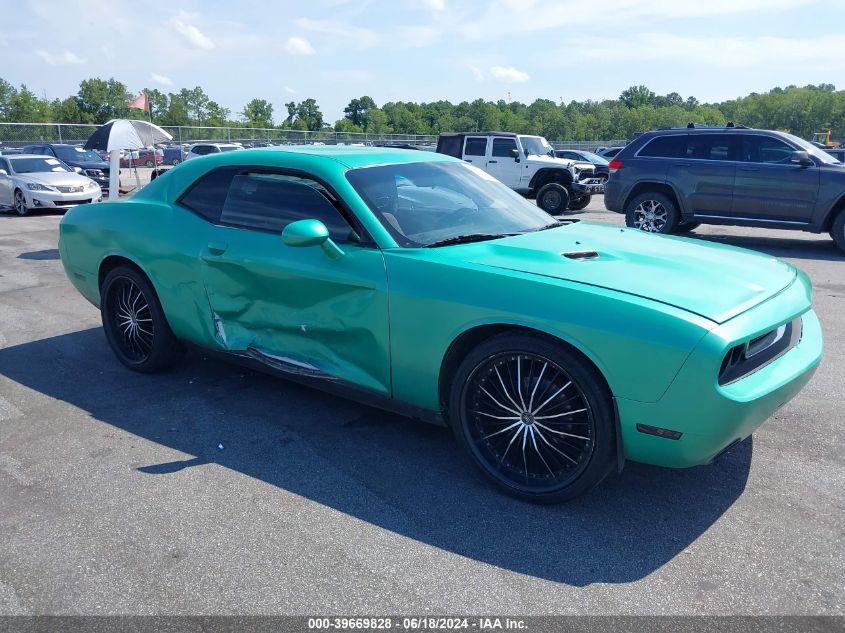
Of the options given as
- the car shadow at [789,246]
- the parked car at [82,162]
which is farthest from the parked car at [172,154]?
the car shadow at [789,246]

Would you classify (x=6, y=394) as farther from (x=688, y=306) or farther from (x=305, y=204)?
(x=688, y=306)

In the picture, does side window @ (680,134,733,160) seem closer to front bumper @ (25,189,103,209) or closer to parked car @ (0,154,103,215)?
parked car @ (0,154,103,215)

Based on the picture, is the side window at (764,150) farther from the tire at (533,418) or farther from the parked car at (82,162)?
the parked car at (82,162)

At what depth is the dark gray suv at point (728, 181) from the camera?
10.4m

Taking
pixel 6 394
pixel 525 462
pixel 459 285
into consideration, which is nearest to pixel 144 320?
pixel 6 394

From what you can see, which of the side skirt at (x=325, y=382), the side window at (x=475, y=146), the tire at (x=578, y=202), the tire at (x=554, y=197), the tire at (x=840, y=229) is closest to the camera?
the side skirt at (x=325, y=382)

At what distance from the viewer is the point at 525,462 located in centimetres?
327

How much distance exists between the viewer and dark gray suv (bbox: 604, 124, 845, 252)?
10.4 metres

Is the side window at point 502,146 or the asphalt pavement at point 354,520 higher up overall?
the side window at point 502,146

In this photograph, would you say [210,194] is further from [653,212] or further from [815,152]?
[815,152]

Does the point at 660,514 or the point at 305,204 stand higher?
the point at 305,204

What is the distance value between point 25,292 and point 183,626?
21.4 ft

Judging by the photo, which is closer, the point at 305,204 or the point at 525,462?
the point at 525,462

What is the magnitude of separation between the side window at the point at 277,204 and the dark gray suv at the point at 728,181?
852 centimetres
